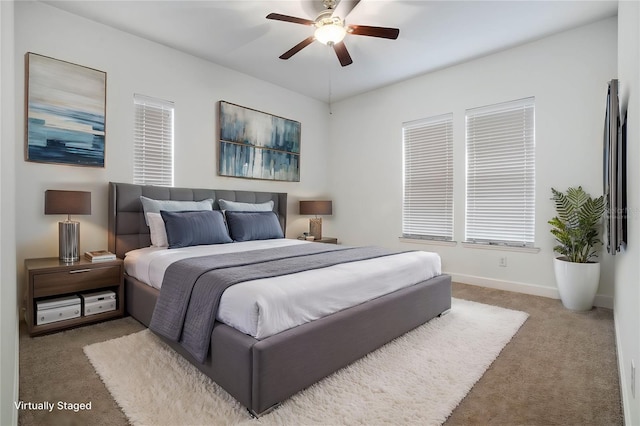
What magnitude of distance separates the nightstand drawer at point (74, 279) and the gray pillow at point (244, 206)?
1391 mm

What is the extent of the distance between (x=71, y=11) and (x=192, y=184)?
203 centimetres

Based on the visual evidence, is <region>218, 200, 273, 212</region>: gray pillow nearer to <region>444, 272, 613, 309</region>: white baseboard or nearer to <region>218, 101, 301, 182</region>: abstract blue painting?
<region>218, 101, 301, 182</region>: abstract blue painting

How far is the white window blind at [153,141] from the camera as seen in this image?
11.8ft

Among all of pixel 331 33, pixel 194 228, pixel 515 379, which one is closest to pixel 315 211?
pixel 194 228

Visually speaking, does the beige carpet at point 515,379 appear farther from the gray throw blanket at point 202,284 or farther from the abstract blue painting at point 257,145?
the abstract blue painting at point 257,145

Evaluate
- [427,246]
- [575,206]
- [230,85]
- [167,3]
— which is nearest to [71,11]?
[167,3]

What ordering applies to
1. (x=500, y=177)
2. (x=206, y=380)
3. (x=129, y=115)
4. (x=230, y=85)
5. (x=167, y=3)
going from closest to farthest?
(x=206, y=380), (x=167, y=3), (x=129, y=115), (x=500, y=177), (x=230, y=85)

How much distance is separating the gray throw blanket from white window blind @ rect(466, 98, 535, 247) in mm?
2231

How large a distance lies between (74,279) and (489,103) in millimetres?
4868

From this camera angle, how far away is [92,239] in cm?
326

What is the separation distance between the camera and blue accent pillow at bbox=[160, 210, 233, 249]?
3146 mm

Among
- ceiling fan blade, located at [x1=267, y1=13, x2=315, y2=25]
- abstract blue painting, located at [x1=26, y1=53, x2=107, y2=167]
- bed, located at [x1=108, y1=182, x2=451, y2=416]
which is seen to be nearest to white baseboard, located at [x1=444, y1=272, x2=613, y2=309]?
bed, located at [x1=108, y1=182, x2=451, y2=416]

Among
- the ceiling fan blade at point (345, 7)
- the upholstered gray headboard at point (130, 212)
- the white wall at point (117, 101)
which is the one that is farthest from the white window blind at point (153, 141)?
the ceiling fan blade at point (345, 7)

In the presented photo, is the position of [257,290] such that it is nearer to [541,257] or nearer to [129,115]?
[129,115]
